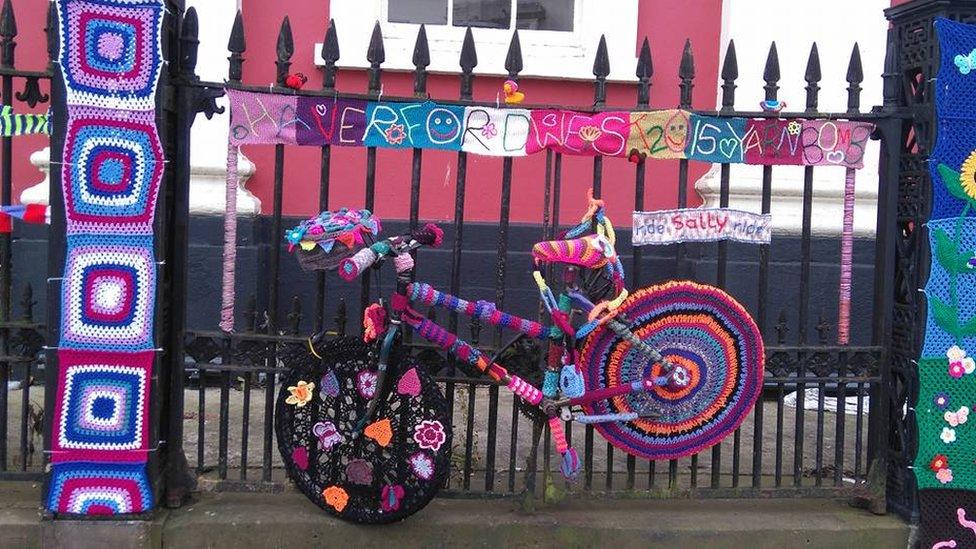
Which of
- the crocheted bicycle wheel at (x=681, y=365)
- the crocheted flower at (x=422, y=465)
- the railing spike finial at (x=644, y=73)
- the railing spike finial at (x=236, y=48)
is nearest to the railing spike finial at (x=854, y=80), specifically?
the railing spike finial at (x=644, y=73)

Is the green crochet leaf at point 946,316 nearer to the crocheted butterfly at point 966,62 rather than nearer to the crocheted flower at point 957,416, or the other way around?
the crocheted flower at point 957,416

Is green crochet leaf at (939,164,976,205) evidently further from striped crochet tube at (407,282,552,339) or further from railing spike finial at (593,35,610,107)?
striped crochet tube at (407,282,552,339)

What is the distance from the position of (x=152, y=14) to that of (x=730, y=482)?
3.23 metres

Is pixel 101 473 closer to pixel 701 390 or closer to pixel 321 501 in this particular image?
pixel 321 501

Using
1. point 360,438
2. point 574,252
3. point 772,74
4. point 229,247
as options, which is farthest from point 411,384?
point 772,74

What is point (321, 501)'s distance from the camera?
3439 millimetres

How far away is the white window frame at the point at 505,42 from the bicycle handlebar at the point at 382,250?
3.36 metres

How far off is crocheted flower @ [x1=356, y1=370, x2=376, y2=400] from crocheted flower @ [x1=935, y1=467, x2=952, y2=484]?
7.69 feet

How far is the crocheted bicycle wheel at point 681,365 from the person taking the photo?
11.6 feet

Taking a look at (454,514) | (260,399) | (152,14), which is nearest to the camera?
(152,14)

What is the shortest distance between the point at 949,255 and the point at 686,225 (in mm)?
1055

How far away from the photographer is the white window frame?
6504 millimetres

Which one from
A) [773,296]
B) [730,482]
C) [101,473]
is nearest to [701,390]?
[730,482]

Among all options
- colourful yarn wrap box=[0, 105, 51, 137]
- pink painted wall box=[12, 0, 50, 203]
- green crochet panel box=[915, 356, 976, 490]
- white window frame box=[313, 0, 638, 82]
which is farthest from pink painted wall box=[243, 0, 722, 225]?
green crochet panel box=[915, 356, 976, 490]
